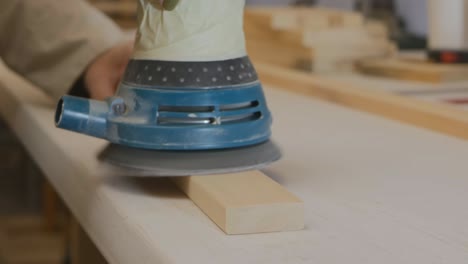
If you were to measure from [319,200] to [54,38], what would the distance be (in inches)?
19.9

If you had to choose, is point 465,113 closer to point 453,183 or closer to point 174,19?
point 453,183

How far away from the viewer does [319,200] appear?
0.57m

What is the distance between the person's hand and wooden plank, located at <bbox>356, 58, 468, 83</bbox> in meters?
0.57

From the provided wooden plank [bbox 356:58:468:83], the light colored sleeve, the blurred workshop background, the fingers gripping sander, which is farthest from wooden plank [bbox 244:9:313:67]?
the fingers gripping sander

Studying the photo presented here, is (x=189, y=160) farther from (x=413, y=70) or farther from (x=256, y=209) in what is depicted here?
(x=413, y=70)

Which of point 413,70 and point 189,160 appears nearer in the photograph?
point 189,160

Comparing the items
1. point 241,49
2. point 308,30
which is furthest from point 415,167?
point 308,30

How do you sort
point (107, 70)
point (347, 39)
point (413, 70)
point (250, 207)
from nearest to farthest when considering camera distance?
point (250, 207)
point (107, 70)
point (413, 70)
point (347, 39)

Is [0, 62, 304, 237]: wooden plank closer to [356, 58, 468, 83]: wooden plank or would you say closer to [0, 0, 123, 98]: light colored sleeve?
[0, 0, 123, 98]: light colored sleeve

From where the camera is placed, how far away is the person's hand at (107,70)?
2.91 ft

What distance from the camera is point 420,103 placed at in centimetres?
94

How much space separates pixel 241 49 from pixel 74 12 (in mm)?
420

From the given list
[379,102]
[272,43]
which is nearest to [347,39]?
[272,43]

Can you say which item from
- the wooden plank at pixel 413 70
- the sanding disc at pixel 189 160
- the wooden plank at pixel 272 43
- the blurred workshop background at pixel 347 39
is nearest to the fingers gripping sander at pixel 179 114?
the sanding disc at pixel 189 160
